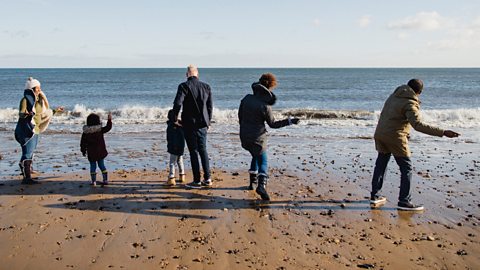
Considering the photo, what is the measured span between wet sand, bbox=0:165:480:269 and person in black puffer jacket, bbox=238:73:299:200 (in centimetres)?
53

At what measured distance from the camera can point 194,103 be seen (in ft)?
22.1

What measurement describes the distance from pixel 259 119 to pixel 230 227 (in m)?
1.70

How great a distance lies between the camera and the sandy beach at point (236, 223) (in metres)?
4.43

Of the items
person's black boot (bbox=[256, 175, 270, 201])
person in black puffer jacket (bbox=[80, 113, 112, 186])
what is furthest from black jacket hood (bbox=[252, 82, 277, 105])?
person in black puffer jacket (bbox=[80, 113, 112, 186])

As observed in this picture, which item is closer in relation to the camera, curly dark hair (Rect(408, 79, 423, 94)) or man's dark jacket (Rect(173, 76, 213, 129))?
curly dark hair (Rect(408, 79, 423, 94))

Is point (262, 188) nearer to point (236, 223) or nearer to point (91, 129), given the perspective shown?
point (236, 223)

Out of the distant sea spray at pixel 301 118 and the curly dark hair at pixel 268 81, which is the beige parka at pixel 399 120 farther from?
the distant sea spray at pixel 301 118

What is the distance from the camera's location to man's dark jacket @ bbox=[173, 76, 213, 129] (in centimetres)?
671

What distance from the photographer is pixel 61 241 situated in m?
4.88

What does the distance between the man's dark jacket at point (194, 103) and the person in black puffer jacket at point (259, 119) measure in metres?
0.68

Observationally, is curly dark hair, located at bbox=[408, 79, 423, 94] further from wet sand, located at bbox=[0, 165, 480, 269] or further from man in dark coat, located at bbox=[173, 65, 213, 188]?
man in dark coat, located at bbox=[173, 65, 213, 188]

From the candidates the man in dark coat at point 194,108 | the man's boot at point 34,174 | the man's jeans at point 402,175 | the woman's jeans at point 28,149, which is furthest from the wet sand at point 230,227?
the man in dark coat at point 194,108

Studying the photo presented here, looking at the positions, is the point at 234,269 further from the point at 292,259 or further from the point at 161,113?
the point at 161,113

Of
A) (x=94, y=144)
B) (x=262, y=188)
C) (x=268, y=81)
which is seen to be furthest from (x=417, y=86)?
(x=94, y=144)
